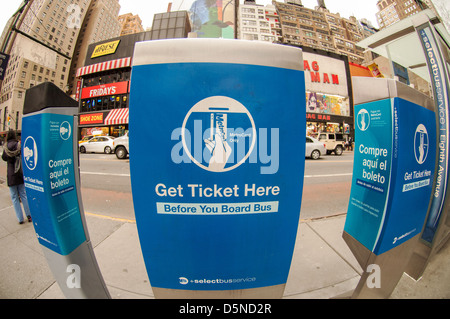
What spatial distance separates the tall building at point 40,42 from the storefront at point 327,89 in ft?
78.3

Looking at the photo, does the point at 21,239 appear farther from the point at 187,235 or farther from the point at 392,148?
the point at 392,148

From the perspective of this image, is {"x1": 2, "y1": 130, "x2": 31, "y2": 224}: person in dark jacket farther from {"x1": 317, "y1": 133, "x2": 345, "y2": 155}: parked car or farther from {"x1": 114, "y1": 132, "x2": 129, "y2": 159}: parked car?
{"x1": 317, "y1": 133, "x2": 345, "y2": 155}: parked car

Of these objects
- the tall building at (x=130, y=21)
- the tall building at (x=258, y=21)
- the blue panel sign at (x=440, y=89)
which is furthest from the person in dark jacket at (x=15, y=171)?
the tall building at (x=258, y=21)

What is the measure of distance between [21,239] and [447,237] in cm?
581

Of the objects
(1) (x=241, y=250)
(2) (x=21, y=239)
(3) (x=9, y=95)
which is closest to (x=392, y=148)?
(1) (x=241, y=250)

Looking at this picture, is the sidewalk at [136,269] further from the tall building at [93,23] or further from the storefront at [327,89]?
the storefront at [327,89]

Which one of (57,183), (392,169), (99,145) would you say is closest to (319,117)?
(99,145)

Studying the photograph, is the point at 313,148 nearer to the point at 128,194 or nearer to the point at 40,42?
the point at 128,194

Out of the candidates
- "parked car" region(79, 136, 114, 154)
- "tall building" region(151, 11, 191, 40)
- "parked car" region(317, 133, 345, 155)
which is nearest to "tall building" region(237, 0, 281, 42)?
"parked car" region(317, 133, 345, 155)

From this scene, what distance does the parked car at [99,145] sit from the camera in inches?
460

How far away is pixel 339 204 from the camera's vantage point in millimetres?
3953

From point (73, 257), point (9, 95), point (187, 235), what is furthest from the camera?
point (9, 95)

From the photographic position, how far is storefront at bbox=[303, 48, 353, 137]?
22094 millimetres

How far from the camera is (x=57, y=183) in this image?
49.5 inches
